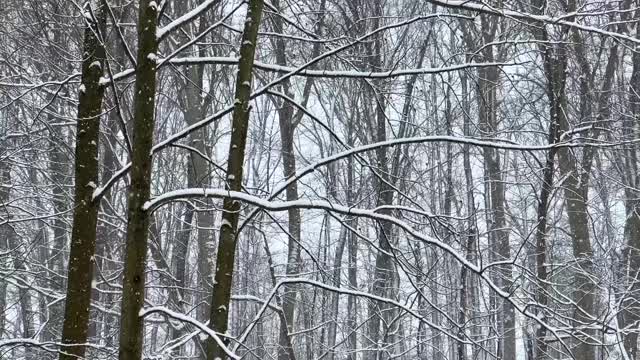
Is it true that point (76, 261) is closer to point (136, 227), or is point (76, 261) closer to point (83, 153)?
point (83, 153)

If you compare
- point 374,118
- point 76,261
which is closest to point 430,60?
point 374,118

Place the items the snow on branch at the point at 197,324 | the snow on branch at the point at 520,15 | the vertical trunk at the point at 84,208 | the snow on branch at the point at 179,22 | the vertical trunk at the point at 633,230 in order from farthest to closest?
the vertical trunk at the point at 633,230 < the vertical trunk at the point at 84,208 < the snow on branch at the point at 520,15 < the snow on branch at the point at 179,22 < the snow on branch at the point at 197,324

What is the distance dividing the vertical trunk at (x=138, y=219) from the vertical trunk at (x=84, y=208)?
77cm

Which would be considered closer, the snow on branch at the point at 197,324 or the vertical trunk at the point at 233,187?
the snow on branch at the point at 197,324

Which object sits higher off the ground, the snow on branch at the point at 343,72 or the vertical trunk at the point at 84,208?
the snow on branch at the point at 343,72

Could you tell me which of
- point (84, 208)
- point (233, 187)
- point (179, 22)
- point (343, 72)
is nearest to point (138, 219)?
point (233, 187)

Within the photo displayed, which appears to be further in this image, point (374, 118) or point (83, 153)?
point (374, 118)

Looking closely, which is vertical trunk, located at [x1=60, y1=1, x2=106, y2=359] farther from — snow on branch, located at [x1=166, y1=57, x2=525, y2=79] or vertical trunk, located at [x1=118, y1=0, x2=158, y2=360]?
vertical trunk, located at [x1=118, y1=0, x2=158, y2=360]

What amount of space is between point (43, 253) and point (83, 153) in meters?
15.5

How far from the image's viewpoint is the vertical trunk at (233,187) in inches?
169

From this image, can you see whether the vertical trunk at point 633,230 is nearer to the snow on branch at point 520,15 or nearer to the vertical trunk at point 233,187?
the snow on branch at point 520,15

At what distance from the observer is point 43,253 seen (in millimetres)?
18844

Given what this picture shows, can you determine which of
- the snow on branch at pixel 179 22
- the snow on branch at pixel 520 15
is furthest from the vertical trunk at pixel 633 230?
the snow on branch at pixel 179 22

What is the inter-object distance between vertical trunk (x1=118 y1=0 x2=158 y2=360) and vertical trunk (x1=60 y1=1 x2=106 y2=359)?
30.5 inches
